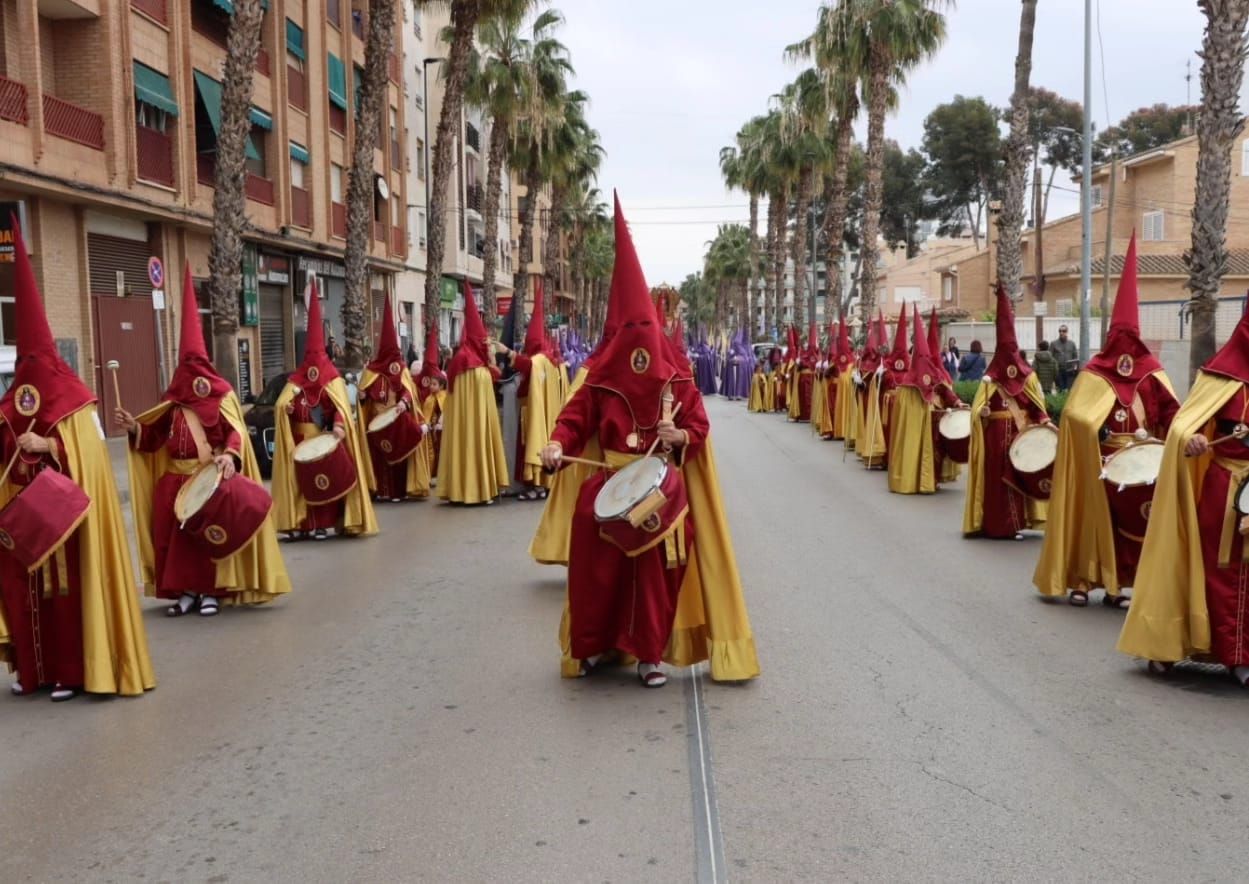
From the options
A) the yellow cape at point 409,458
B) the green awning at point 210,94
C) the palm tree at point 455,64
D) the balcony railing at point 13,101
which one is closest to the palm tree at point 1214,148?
the yellow cape at point 409,458

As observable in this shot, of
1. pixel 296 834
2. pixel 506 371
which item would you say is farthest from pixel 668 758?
pixel 506 371

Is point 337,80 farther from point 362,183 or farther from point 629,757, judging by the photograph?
point 629,757

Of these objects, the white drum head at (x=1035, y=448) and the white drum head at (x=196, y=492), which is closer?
the white drum head at (x=196, y=492)

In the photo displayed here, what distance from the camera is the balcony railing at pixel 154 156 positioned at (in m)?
23.8

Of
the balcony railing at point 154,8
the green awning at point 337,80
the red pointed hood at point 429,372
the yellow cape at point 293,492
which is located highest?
the green awning at point 337,80

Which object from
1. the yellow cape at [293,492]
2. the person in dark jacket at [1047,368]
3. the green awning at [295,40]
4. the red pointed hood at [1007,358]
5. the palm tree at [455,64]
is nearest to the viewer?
the red pointed hood at [1007,358]

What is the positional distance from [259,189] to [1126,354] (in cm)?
2657

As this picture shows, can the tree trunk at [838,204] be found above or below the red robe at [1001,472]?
above

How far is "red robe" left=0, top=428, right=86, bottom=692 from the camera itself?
6.37 metres

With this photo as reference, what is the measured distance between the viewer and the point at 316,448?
11320mm

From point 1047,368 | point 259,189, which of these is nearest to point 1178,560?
point 1047,368

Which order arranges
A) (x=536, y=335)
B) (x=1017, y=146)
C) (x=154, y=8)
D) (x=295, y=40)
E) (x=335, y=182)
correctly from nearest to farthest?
(x=536, y=335)
(x=1017, y=146)
(x=154, y=8)
(x=295, y=40)
(x=335, y=182)

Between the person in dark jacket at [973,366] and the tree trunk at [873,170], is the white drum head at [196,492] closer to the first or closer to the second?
the person in dark jacket at [973,366]

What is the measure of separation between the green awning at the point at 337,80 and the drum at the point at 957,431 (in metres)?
27.8
